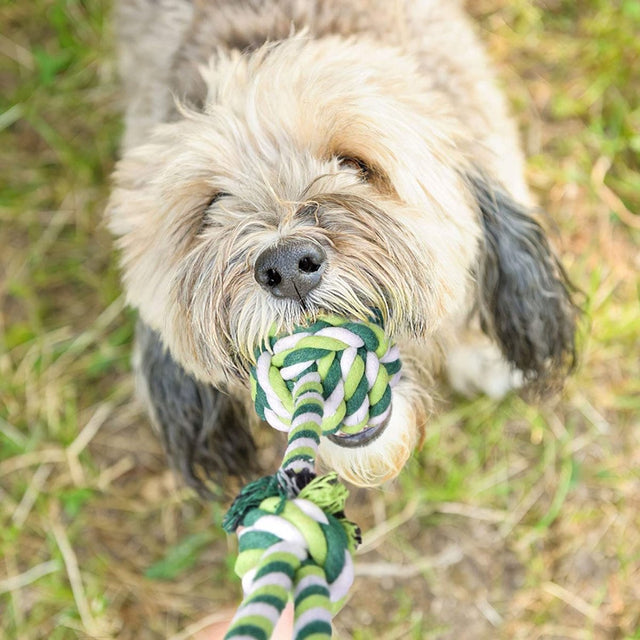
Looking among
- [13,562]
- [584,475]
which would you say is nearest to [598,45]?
[584,475]

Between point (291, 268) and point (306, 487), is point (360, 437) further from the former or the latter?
point (306, 487)

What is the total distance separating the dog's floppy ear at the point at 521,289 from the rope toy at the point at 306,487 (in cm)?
45

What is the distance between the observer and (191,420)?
89.0 inches

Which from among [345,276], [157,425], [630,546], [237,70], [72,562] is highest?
[237,70]

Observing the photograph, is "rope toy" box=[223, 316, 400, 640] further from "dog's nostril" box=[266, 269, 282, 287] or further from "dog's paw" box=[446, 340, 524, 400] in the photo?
"dog's paw" box=[446, 340, 524, 400]

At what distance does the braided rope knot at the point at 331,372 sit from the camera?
1563mm

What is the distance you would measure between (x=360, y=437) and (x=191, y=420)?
2.12ft

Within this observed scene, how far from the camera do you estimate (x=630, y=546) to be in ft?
9.00

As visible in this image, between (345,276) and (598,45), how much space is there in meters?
2.33

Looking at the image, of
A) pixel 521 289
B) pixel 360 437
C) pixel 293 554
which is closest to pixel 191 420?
pixel 360 437

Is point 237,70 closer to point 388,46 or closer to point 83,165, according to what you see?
point 388,46

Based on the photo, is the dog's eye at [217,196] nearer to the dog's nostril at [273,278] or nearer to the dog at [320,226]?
the dog at [320,226]

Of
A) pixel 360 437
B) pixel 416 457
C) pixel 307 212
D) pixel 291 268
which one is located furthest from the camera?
pixel 416 457

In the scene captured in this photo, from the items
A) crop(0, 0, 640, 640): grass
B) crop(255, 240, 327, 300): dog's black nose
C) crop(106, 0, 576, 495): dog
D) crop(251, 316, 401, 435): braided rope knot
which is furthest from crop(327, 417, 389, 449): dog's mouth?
crop(0, 0, 640, 640): grass
